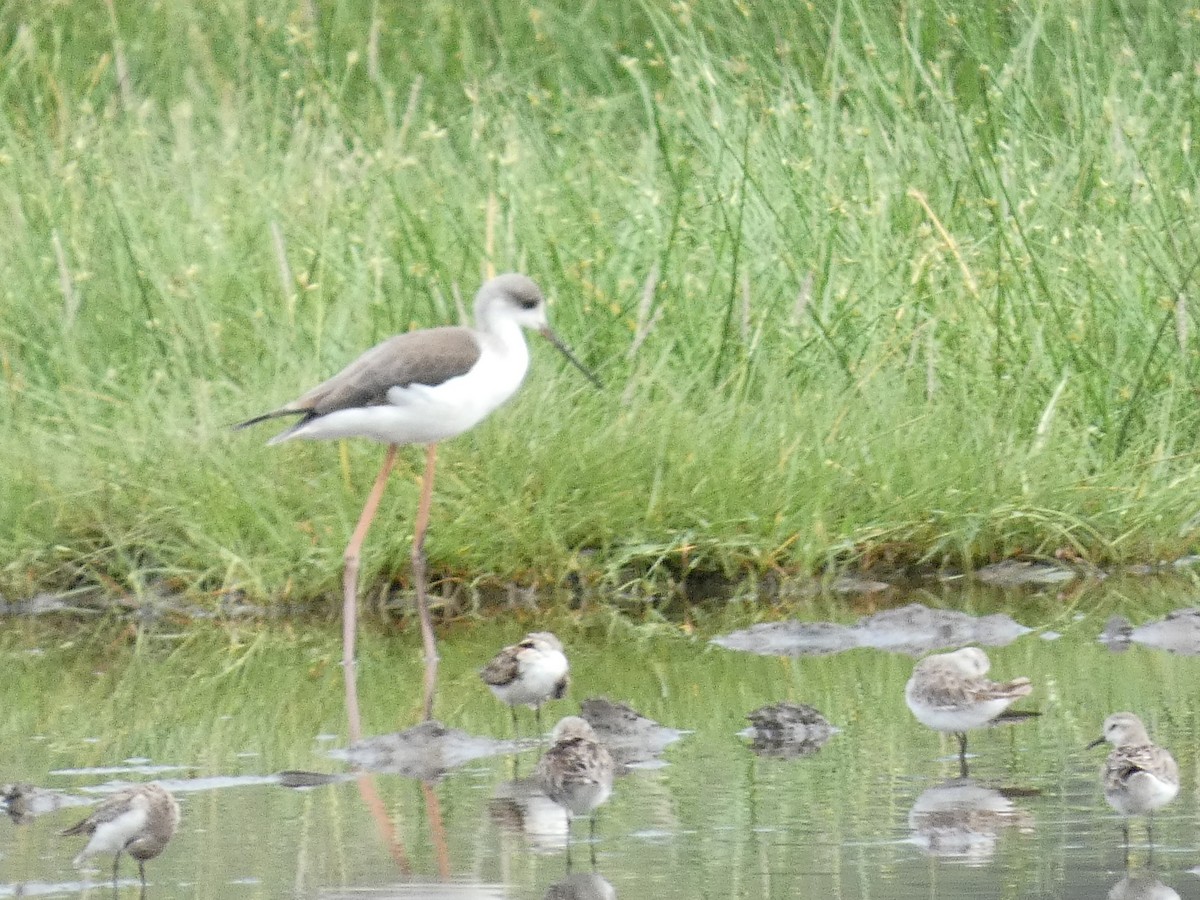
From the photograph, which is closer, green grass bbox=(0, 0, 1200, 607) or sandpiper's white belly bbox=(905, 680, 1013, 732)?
sandpiper's white belly bbox=(905, 680, 1013, 732)

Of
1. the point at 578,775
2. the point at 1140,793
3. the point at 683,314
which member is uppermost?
the point at 683,314

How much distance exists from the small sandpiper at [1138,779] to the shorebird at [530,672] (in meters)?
2.01

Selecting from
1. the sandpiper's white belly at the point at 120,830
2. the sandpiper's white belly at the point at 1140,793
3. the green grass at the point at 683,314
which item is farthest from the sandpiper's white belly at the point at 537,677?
the green grass at the point at 683,314

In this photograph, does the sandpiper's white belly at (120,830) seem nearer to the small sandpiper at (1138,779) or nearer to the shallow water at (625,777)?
the shallow water at (625,777)

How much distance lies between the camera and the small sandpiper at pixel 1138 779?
5449 millimetres

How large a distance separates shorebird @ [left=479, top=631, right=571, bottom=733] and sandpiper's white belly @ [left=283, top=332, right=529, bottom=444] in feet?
6.14

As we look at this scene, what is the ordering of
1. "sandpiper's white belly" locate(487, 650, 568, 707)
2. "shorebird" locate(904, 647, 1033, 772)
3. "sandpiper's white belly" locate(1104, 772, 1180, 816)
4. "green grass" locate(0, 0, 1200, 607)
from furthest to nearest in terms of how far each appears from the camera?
"green grass" locate(0, 0, 1200, 607), "sandpiper's white belly" locate(487, 650, 568, 707), "shorebird" locate(904, 647, 1033, 772), "sandpiper's white belly" locate(1104, 772, 1180, 816)

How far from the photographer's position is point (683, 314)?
1101 centimetres

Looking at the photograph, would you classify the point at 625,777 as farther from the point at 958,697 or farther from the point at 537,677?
the point at 958,697

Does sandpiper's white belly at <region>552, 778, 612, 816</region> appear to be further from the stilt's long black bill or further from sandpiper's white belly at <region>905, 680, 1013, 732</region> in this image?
the stilt's long black bill

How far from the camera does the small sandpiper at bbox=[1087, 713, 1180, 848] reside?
5449 millimetres

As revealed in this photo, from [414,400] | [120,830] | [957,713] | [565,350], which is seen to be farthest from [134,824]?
[565,350]

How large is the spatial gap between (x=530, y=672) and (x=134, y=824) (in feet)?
6.41

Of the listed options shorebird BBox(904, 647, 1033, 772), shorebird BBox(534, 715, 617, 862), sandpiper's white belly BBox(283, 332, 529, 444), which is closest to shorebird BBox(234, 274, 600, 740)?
sandpiper's white belly BBox(283, 332, 529, 444)
